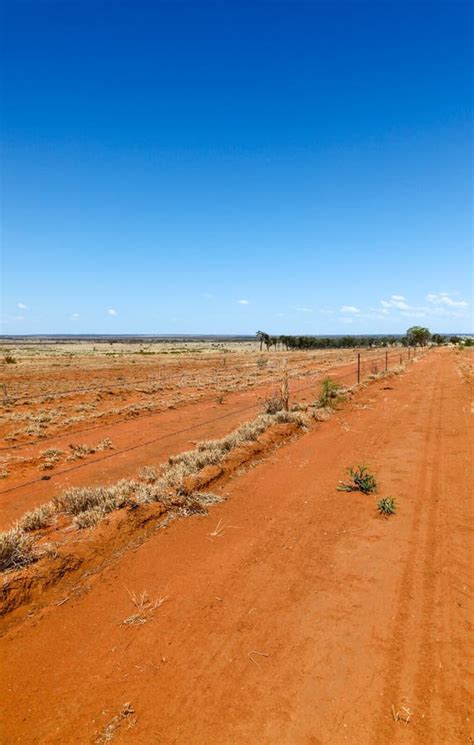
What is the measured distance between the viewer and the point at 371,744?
3283 mm

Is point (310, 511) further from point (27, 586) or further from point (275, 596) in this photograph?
point (27, 586)

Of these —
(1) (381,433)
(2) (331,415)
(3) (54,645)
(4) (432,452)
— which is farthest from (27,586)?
(2) (331,415)

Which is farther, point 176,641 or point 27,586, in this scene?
point 27,586

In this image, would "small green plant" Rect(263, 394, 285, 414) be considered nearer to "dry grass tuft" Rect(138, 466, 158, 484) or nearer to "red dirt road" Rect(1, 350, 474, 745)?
"dry grass tuft" Rect(138, 466, 158, 484)

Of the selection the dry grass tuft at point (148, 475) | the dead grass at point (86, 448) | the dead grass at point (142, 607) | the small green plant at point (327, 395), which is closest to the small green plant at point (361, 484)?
the dry grass tuft at point (148, 475)

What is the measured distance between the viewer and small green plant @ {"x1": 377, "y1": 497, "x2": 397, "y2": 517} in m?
7.49

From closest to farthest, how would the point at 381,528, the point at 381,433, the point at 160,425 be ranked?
the point at 381,528
the point at 381,433
the point at 160,425

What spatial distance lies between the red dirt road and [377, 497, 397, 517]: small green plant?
0.17 metres

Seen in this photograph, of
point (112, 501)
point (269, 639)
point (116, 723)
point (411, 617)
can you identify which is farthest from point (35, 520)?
point (411, 617)

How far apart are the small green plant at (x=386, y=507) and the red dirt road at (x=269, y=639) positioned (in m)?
0.17

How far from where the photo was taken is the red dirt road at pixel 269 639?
3520mm

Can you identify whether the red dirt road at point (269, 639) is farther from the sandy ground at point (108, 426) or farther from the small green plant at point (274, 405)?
the small green plant at point (274, 405)

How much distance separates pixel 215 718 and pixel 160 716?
477 mm

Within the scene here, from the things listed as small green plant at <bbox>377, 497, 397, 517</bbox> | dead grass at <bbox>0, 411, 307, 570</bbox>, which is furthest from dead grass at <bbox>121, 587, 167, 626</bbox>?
small green plant at <bbox>377, 497, 397, 517</bbox>
